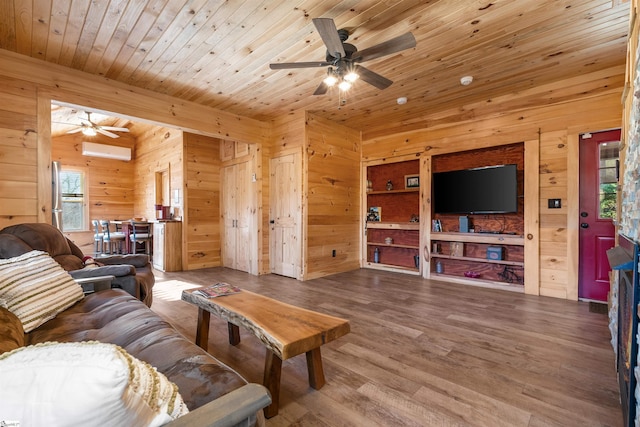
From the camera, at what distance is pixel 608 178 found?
337 centimetres

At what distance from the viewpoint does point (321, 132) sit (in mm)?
4969

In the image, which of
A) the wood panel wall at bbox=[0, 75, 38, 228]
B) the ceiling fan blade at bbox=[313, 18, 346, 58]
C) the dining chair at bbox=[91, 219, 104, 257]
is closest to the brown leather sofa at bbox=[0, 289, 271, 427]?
the wood panel wall at bbox=[0, 75, 38, 228]

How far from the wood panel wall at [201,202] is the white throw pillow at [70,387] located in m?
5.37

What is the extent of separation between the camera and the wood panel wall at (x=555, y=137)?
345cm

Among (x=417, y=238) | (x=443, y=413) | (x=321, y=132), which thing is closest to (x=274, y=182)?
(x=321, y=132)

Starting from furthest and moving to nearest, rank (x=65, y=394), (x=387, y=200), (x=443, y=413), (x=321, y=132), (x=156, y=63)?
(x=387, y=200)
(x=321, y=132)
(x=156, y=63)
(x=443, y=413)
(x=65, y=394)

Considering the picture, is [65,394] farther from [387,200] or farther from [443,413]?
[387,200]

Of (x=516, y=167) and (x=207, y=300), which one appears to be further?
(x=516, y=167)

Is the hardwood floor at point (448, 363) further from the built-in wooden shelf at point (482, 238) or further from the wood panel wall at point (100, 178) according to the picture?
the wood panel wall at point (100, 178)

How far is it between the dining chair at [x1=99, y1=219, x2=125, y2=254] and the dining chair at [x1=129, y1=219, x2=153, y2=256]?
17.3 inches

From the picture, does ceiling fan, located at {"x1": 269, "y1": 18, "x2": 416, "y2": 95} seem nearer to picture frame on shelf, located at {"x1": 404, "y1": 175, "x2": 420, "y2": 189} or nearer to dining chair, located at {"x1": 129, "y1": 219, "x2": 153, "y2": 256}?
picture frame on shelf, located at {"x1": 404, "y1": 175, "x2": 420, "y2": 189}

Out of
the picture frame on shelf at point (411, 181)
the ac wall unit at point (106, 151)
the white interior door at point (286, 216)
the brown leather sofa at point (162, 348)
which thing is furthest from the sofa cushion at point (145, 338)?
the ac wall unit at point (106, 151)

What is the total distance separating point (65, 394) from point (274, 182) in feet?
15.7

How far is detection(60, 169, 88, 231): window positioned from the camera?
7.12 m
